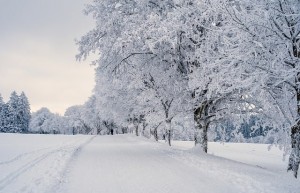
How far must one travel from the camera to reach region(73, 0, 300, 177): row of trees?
10.3 m

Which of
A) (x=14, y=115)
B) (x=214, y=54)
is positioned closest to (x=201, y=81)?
(x=214, y=54)

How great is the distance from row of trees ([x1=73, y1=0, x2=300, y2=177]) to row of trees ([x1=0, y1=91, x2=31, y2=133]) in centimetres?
7462

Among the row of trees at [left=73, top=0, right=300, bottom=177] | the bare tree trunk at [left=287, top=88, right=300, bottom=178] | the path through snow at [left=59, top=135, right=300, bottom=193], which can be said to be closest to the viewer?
the path through snow at [left=59, top=135, right=300, bottom=193]

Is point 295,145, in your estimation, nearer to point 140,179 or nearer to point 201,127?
point 140,179

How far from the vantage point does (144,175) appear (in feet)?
38.3

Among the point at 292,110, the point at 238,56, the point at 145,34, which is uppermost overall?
the point at 145,34

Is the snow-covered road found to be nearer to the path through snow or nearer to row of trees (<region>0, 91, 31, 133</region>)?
the path through snow

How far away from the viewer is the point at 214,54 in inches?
555

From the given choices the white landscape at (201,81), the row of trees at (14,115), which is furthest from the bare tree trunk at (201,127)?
the row of trees at (14,115)

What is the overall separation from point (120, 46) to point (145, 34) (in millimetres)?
1245

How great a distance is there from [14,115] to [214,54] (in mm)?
89667

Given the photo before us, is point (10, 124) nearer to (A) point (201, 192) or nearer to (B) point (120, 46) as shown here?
(B) point (120, 46)

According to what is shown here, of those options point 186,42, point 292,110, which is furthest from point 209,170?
point 186,42

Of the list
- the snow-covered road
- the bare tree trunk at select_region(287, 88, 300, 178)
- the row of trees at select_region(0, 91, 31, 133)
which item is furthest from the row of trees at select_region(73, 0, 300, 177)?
the row of trees at select_region(0, 91, 31, 133)
